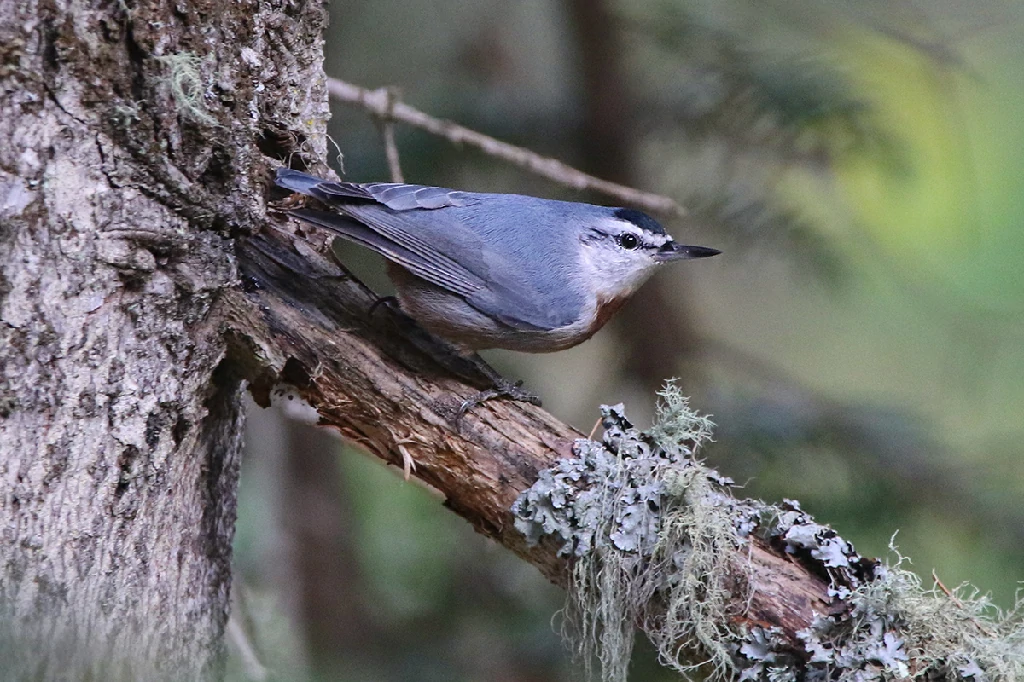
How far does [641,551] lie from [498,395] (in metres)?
0.51

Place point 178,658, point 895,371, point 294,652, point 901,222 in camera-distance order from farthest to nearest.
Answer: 1. point 895,371
2. point 901,222
3. point 294,652
4. point 178,658

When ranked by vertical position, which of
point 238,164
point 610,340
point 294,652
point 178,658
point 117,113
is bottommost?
point 294,652

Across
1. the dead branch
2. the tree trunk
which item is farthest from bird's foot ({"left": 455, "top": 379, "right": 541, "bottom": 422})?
the tree trunk

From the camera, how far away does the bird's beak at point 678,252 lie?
2.74 meters

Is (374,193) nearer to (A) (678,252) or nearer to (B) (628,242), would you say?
(B) (628,242)

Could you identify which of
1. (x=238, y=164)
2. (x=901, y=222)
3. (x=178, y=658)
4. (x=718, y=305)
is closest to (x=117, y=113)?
(x=238, y=164)

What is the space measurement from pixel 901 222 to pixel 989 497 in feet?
4.59

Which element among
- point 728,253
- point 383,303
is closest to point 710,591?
point 383,303

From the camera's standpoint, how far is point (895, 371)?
17.9 feet

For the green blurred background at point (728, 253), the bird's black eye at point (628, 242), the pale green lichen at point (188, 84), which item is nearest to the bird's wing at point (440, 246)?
the bird's black eye at point (628, 242)

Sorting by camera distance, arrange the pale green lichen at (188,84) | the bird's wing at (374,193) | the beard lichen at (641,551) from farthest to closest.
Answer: the bird's wing at (374,193) → the beard lichen at (641,551) → the pale green lichen at (188,84)

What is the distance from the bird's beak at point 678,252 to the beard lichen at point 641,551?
0.88 m

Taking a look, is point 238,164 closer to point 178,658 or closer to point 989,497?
point 178,658

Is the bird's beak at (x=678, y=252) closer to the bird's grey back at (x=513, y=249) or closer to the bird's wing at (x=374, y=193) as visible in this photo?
the bird's grey back at (x=513, y=249)
